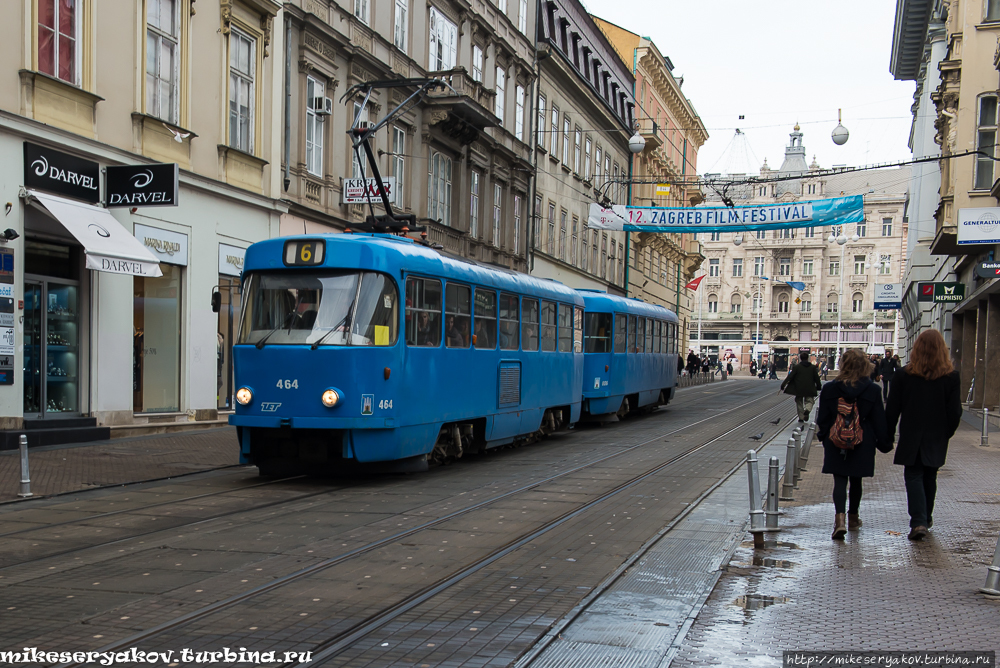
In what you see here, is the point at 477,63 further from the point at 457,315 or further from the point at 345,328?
the point at 345,328

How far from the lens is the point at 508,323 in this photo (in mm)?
16172

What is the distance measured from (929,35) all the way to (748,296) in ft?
234

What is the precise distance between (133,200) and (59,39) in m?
2.70

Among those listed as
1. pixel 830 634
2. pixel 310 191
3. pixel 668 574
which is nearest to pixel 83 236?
pixel 310 191

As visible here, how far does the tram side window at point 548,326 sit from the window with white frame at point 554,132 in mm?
24837

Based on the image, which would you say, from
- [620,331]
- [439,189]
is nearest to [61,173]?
[620,331]

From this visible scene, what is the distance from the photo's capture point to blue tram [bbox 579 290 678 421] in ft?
74.9

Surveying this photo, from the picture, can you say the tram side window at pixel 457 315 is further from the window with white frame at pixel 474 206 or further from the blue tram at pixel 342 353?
the window with white frame at pixel 474 206

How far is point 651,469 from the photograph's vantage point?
47.7ft

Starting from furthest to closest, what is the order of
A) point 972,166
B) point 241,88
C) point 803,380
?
point 972,166 → point 803,380 → point 241,88

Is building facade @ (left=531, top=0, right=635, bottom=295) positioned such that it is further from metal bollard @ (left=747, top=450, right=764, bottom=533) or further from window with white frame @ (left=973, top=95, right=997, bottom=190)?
metal bollard @ (left=747, top=450, right=764, bottom=533)

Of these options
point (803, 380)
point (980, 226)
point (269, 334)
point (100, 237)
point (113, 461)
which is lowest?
point (113, 461)

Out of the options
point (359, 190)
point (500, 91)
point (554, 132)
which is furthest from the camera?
point (554, 132)

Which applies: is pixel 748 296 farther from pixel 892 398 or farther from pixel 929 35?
pixel 892 398
